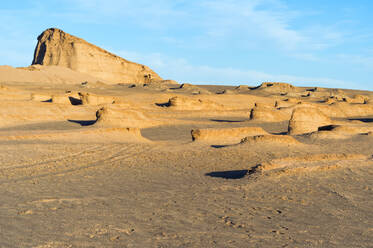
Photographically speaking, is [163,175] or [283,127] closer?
[163,175]

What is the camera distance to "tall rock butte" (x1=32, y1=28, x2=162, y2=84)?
5678cm

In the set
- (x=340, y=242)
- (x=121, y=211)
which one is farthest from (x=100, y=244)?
(x=340, y=242)

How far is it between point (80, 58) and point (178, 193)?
53578 mm

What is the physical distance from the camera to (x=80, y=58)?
2239 inches

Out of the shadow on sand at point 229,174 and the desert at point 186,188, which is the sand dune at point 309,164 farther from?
the shadow on sand at point 229,174

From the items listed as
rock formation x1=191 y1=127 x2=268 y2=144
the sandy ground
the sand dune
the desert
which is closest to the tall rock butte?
the desert

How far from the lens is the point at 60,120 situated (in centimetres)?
1966

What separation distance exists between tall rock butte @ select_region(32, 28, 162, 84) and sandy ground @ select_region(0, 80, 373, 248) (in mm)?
45987

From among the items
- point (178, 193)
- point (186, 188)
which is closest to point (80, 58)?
point (186, 188)

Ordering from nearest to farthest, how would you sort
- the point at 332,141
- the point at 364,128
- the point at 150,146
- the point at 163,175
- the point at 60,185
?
the point at 60,185 < the point at 163,175 < the point at 150,146 < the point at 332,141 < the point at 364,128

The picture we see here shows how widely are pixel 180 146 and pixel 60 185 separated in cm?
488

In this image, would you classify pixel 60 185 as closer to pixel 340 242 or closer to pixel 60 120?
pixel 340 242

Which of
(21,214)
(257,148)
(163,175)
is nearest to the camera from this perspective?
(21,214)

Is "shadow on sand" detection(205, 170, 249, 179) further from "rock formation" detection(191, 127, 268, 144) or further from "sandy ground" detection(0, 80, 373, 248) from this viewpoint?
"rock formation" detection(191, 127, 268, 144)
